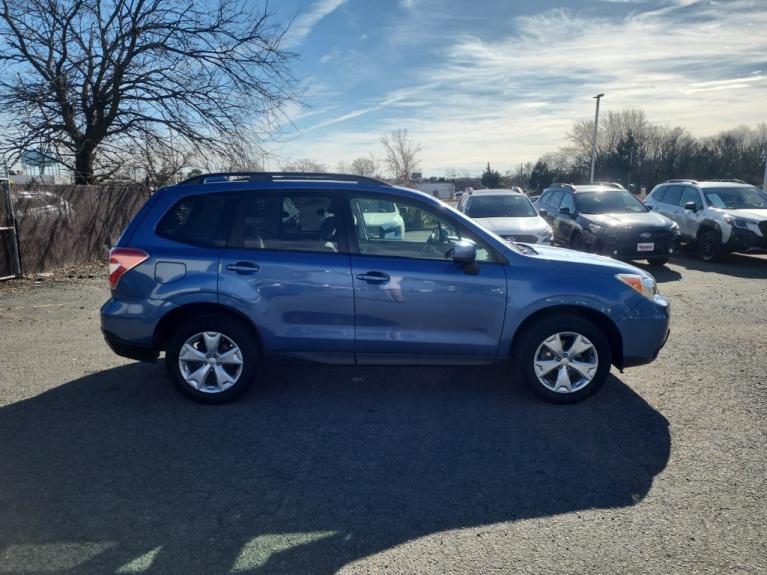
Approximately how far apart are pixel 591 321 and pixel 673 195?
38.0ft

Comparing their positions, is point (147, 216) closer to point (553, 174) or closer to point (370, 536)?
point (370, 536)

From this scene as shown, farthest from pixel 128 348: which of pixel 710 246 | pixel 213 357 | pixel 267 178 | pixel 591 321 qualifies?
pixel 710 246

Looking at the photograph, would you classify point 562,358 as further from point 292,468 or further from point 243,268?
point 243,268

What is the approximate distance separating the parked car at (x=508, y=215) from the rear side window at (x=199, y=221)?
6.38 m

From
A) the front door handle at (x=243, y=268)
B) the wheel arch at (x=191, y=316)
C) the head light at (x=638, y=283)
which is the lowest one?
the wheel arch at (x=191, y=316)

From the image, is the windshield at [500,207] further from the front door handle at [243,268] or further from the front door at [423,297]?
the front door handle at [243,268]

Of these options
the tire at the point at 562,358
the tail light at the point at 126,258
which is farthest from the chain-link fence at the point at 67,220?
the tire at the point at 562,358

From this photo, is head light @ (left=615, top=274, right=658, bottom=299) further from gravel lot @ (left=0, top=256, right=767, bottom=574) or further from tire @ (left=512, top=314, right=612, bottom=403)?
gravel lot @ (left=0, top=256, right=767, bottom=574)

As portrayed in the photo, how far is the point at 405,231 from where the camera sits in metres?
4.72

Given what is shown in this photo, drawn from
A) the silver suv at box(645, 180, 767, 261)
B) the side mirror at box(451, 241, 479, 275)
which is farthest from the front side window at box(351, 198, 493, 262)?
the silver suv at box(645, 180, 767, 261)

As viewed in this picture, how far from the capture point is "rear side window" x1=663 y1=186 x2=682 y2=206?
46.1 feet

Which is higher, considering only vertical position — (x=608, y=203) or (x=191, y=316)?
(x=608, y=203)

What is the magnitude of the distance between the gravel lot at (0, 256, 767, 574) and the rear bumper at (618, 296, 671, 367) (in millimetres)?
425

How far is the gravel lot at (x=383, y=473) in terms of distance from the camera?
9.04ft
